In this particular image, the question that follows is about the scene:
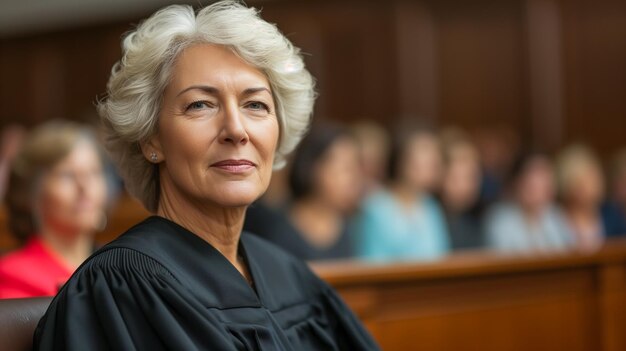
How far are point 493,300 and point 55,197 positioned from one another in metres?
1.81

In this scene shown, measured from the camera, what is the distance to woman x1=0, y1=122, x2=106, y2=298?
3354mm

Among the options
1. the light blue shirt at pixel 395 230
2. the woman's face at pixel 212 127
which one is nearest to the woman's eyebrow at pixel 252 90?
the woman's face at pixel 212 127

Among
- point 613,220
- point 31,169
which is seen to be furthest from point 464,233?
point 31,169

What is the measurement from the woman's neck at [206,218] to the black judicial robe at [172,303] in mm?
52

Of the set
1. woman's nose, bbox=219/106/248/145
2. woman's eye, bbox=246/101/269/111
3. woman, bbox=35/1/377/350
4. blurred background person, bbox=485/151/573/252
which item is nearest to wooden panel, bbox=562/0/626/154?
blurred background person, bbox=485/151/573/252

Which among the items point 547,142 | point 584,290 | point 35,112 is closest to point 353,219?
point 584,290

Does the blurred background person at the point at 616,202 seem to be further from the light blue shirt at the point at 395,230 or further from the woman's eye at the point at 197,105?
the woman's eye at the point at 197,105

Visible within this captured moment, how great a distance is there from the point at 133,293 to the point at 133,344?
0.11 metres

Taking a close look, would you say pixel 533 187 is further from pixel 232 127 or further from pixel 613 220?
pixel 232 127

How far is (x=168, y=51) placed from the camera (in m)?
2.10

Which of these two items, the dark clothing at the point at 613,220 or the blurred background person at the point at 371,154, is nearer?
the dark clothing at the point at 613,220

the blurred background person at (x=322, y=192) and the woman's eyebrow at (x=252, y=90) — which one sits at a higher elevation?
the woman's eyebrow at (x=252, y=90)

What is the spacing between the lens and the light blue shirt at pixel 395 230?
509cm

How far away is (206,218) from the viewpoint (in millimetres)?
2170
